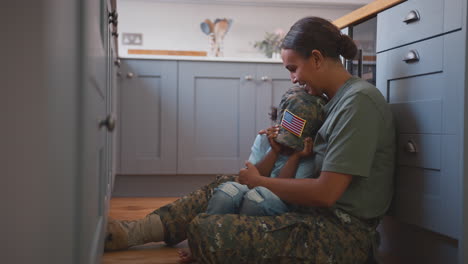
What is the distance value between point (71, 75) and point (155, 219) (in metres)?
1.25

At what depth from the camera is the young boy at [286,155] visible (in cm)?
150

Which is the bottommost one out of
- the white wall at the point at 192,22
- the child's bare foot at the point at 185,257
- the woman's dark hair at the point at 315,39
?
the child's bare foot at the point at 185,257

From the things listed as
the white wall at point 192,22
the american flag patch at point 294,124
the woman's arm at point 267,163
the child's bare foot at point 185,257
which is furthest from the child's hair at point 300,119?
the white wall at point 192,22

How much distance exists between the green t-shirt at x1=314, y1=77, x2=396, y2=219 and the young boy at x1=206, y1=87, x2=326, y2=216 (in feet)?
0.14

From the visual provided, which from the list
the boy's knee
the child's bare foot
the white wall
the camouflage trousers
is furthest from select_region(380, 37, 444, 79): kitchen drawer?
the white wall

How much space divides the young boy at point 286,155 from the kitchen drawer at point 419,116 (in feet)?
0.85

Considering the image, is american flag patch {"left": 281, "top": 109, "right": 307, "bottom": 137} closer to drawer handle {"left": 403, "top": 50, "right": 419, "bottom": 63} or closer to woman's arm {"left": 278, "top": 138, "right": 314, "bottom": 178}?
woman's arm {"left": 278, "top": 138, "right": 314, "bottom": 178}

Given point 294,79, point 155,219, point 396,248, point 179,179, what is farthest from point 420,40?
point 179,179

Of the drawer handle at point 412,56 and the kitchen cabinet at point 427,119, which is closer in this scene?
the kitchen cabinet at point 427,119

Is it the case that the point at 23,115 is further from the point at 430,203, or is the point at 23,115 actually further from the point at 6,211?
the point at 430,203

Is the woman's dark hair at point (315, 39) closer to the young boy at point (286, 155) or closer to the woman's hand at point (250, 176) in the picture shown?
the young boy at point (286, 155)

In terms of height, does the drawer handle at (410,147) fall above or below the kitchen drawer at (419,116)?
below

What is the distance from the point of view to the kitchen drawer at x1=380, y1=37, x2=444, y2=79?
142 cm

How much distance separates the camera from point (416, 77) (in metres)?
1.52
